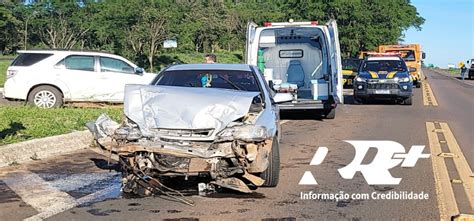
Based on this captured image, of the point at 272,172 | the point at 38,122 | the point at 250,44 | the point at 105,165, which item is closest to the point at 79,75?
the point at 38,122

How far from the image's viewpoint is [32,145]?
966cm

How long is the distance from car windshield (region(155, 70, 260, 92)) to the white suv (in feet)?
24.8

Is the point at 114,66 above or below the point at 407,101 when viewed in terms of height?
above

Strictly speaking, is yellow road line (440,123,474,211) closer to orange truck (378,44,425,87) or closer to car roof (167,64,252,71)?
car roof (167,64,252,71)

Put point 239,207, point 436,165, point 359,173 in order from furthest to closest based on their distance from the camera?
point 436,165
point 359,173
point 239,207

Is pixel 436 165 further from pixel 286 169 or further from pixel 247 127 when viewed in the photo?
pixel 247 127

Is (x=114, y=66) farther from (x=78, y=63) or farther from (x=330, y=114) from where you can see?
(x=330, y=114)

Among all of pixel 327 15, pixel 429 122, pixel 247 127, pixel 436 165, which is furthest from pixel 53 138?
pixel 327 15

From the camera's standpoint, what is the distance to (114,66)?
1688 cm

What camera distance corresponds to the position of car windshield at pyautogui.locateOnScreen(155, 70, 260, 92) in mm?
8500

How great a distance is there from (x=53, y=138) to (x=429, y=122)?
9122 mm

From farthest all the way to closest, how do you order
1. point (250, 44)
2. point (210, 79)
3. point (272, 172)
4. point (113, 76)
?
point (113, 76)
point (250, 44)
point (210, 79)
point (272, 172)

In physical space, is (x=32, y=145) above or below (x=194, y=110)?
below

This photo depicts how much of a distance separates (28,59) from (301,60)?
7.42 m
